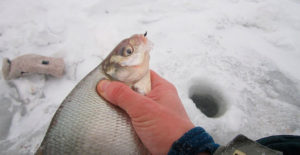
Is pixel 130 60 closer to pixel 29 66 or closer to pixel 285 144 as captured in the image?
pixel 285 144

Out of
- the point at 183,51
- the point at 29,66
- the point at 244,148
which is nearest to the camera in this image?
the point at 244,148

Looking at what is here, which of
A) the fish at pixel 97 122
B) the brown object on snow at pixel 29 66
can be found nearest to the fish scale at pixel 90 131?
the fish at pixel 97 122

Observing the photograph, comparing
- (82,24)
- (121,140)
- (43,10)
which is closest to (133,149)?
(121,140)

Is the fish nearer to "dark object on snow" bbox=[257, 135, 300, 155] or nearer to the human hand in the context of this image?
the human hand

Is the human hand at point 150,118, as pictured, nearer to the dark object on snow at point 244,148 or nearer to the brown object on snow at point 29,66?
the dark object on snow at point 244,148

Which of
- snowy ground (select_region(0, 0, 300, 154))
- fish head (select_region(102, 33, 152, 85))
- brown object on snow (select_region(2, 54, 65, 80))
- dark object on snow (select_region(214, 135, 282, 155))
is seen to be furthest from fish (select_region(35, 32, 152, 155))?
brown object on snow (select_region(2, 54, 65, 80))

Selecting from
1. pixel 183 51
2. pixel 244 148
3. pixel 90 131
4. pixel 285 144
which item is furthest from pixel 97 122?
pixel 183 51

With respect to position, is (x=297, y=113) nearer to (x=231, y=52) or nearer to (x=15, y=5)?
(x=231, y=52)
